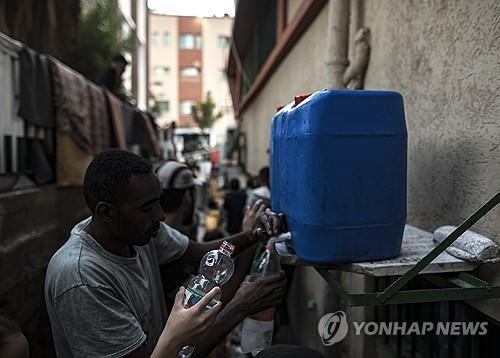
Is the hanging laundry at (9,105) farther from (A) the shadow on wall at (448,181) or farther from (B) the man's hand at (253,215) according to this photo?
(A) the shadow on wall at (448,181)

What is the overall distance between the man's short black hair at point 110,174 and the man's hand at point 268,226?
0.58m

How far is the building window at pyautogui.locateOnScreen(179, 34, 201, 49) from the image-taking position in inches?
1588

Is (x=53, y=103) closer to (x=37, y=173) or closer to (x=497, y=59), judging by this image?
(x=37, y=173)

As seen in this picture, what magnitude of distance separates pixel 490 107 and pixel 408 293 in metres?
0.77

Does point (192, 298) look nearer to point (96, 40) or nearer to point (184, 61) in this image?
point (96, 40)

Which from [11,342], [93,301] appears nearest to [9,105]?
[93,301]

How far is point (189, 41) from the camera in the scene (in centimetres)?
4047

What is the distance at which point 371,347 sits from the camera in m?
2.83

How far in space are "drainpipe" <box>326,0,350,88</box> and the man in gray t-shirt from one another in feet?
4.89

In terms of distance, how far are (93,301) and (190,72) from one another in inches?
1598

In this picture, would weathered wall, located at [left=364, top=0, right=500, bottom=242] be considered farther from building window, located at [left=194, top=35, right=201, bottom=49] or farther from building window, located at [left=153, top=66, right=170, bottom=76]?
building window, located at [left=194, top=35, right=201, bottom=49]

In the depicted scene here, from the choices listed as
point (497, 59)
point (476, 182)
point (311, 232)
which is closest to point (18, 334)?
point (311, 232)

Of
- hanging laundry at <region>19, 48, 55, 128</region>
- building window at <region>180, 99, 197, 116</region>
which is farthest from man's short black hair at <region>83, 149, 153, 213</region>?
building window at <region>180, 99, 197, 116</region>

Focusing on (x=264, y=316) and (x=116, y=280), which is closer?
(x=116, y=280)
